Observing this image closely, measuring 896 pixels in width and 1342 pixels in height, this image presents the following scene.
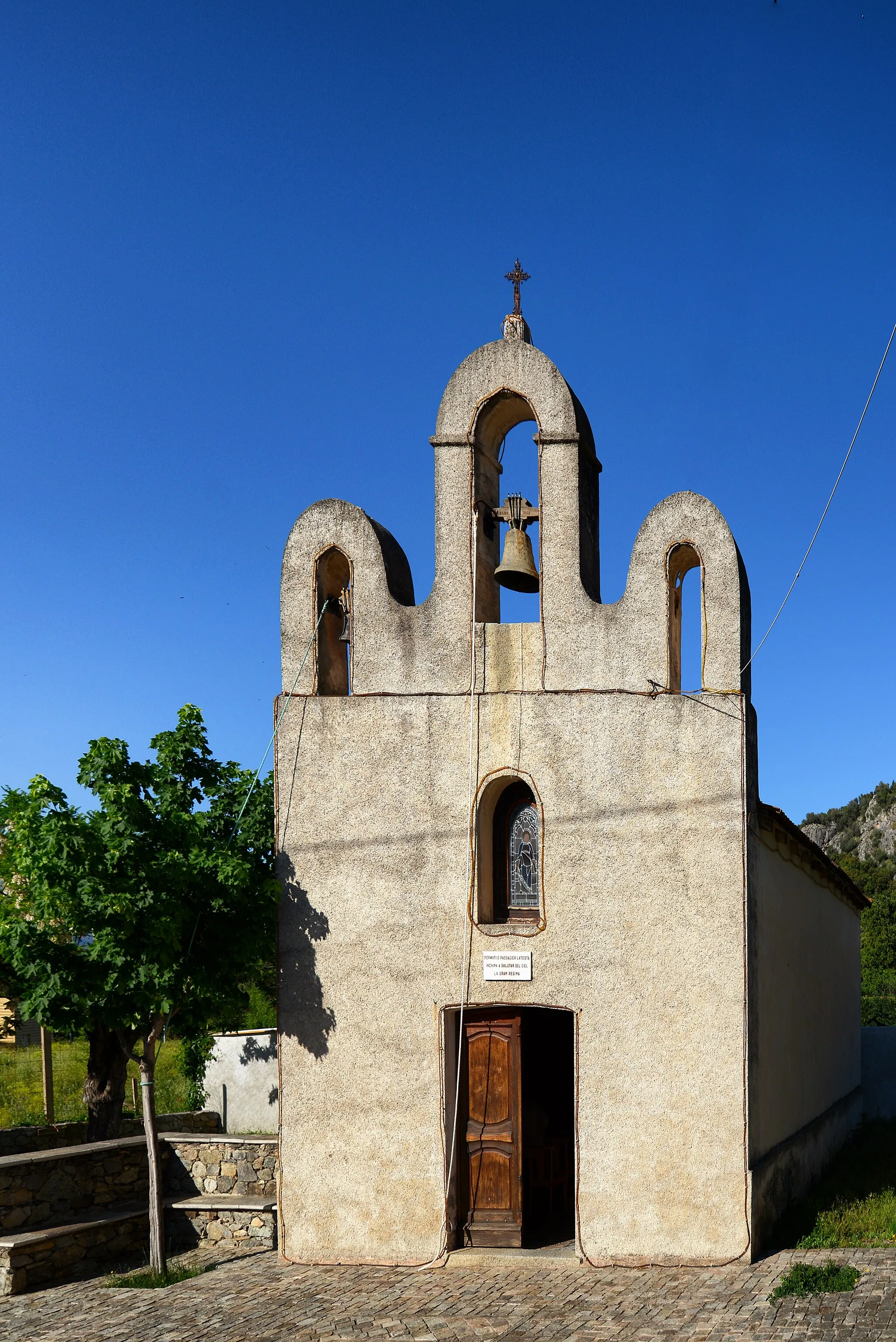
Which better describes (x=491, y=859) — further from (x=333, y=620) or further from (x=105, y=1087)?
(x=105, y=1087)

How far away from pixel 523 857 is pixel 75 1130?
820cm

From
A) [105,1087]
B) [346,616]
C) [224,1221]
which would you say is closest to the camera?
[346,616]

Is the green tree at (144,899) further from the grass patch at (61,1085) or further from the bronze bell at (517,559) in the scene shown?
the grass patch at (61,1085)

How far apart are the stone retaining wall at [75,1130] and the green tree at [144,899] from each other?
366 centimetres

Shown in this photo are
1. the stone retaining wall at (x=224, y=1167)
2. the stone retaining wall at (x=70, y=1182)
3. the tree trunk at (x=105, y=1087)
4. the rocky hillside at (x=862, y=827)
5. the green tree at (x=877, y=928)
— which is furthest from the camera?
the rocky hillside at (x=862, y=827)

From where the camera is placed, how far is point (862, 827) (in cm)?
7256

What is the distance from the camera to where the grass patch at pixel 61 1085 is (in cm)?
1789

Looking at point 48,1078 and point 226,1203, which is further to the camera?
point 48,1078

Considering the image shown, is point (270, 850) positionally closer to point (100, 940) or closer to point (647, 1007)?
point (100, 940)

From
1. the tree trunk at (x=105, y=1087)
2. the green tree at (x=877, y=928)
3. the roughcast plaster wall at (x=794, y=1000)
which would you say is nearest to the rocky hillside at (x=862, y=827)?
the green tree at (x=877, y=928)

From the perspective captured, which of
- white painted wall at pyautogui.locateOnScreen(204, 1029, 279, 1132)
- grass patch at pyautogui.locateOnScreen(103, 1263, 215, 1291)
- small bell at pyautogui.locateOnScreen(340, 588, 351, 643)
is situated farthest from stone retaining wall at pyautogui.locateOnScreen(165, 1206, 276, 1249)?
small bell at pyautogui.locateOnScreen(340, 588, 351, 643)

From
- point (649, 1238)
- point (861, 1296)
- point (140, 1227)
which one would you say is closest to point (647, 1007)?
point (649, 1238)

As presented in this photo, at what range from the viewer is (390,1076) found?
36.9ft

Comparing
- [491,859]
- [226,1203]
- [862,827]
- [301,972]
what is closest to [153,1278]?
[226,1203]
